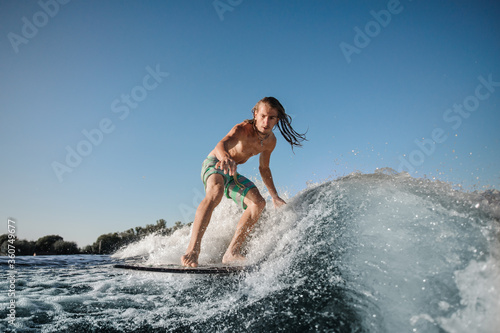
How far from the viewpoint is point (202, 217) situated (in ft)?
9.86

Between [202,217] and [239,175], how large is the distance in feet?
3.28

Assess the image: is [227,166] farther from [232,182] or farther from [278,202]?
[278,202]

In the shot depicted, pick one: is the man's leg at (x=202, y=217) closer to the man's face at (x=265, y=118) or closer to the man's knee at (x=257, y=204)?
the man's knee at (x=257, y=204)

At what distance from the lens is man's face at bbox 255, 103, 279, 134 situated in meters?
3.42

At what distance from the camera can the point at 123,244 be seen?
8773 mm

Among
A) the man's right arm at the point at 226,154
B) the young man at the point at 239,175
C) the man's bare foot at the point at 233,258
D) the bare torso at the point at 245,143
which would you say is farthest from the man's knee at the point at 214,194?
the man's bare foot at the point at 233,258

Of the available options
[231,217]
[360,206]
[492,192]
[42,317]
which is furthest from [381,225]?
[231,217]

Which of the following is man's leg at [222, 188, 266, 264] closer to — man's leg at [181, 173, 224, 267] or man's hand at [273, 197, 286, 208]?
man's hand at [273, 197, 286, 208]

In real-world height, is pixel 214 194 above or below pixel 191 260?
above

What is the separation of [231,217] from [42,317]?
2.98 metres

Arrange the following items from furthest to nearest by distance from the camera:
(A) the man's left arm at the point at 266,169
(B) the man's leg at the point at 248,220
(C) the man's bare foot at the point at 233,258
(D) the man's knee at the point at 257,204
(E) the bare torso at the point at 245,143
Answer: (A) the man's left arm at the point at 266,169
(E) the bare torso at the point at 245,143
(D) the man's knee at the point at 257,204
(B) the man's leg at the point at 248,220
(C) the man's bare foot at the point at 233,258

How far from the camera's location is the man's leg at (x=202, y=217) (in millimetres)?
2836

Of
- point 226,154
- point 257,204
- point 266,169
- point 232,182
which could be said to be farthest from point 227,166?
point 266,169

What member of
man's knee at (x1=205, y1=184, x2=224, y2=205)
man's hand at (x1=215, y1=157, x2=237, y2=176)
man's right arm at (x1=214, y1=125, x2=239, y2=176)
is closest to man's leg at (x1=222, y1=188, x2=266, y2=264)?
man's knee at (x1=205, y1=184, x2=224, y2=205)
